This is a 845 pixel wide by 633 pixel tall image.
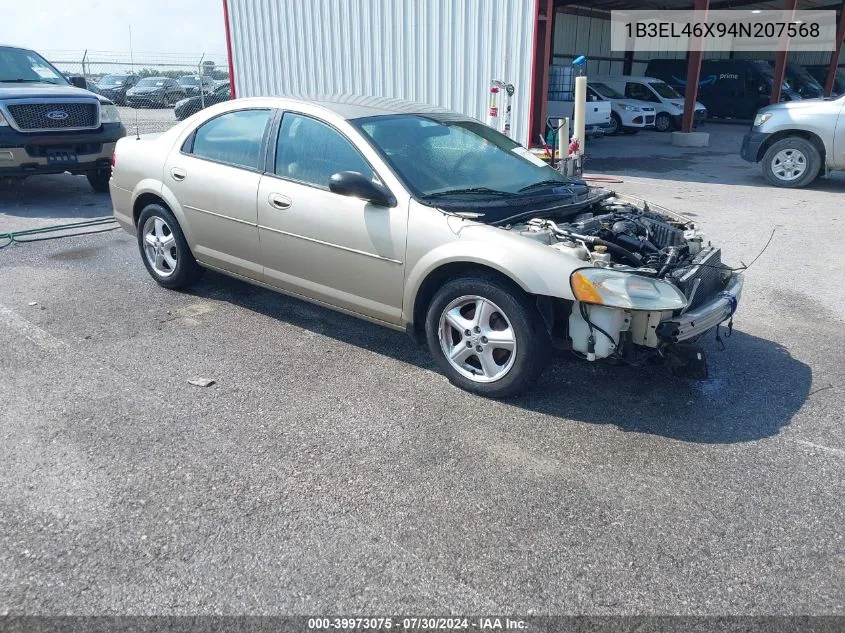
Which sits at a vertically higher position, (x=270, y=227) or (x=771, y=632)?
(x=270, y=227)

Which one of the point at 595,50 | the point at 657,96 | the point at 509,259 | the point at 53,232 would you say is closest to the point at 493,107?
the point at 53,232

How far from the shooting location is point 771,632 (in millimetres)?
2523

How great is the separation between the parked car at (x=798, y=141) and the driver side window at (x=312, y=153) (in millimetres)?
9028

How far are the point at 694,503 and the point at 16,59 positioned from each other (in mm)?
11564

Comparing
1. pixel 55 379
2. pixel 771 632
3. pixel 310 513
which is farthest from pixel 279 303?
pixel 771 632

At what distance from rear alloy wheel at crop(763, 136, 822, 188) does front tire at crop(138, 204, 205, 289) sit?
31.4 ft

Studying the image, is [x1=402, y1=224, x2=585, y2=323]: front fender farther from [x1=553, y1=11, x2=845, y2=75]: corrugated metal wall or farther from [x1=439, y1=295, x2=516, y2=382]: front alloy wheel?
Answer: [x1=553, y1=11, x2=845, y2=75]: corrugated metal wall

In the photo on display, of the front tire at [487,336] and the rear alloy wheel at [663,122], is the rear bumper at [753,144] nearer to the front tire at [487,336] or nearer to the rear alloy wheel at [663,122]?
the front tire at [487,336]

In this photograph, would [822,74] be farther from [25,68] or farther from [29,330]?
[29,330]

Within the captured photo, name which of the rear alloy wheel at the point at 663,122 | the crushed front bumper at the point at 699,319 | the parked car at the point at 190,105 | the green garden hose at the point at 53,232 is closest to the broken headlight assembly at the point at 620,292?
the crushed front bumper at the point at 699,319

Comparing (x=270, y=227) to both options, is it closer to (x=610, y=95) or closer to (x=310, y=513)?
(x=310, y=513)

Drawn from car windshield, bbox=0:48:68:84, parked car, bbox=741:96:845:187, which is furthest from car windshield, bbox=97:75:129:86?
parked car, bbox=741:96:845:187

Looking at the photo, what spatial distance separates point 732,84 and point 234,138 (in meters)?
23.8

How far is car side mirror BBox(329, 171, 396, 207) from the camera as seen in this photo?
4.33 meters
